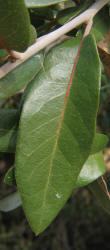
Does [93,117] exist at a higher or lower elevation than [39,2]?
lower

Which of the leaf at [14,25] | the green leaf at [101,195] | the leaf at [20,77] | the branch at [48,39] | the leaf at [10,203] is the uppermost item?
the leaf at [14,25]

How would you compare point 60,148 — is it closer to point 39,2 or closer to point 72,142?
point 72,142

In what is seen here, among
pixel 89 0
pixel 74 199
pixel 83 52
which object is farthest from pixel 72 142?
pixel 74 199

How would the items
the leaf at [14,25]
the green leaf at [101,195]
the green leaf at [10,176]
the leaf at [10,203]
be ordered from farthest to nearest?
the leaf at [10,203], the green leaf at [101,195], the green leaf at [10,176], the leaf at [14,25]

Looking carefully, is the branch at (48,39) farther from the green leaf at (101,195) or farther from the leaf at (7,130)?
the green leaf at (101,195)

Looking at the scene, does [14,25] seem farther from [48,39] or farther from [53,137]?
[53,137]

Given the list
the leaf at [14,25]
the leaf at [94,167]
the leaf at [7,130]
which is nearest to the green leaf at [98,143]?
the leaf at [94,167]
